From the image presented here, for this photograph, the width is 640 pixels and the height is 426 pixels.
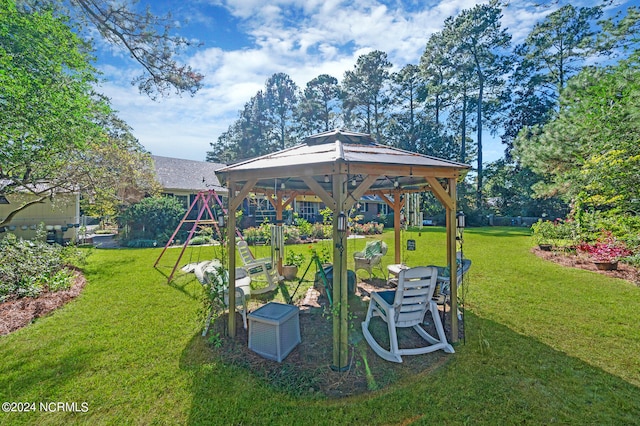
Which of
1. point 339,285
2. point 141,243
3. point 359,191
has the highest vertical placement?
point 359,191

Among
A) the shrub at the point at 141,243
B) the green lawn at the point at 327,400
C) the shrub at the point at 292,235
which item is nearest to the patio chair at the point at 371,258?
the green lawn at the point at 327,400

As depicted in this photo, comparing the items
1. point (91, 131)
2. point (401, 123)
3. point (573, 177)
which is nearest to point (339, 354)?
point (91, 131)

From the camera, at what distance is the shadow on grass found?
104 inches

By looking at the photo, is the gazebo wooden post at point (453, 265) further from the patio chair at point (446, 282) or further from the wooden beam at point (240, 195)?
the wooden beam at point (240, 195)

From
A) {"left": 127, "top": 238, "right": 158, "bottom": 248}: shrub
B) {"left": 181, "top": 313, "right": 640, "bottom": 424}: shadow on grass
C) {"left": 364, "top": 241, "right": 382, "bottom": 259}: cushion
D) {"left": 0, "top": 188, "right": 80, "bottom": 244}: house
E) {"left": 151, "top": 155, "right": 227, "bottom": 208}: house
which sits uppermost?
{"left": 151, "top": 155, "right": 227, "bottom": 208}: house

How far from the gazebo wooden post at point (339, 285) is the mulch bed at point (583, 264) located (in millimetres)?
7745

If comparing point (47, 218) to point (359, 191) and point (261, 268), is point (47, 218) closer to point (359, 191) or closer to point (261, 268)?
point (261, 268)

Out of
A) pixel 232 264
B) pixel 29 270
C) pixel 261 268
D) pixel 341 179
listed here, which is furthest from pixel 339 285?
pixel 29 270

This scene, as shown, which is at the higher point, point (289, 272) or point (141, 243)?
point (141, 243)

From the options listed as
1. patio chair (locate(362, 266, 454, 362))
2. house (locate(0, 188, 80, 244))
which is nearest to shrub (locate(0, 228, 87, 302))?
house (locate(0, 188, 80, 244))

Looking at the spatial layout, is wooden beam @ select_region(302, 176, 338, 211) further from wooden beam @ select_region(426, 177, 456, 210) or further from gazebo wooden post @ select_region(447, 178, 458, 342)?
gazebo wooden post @ select_region(447, 178, 458, 342)

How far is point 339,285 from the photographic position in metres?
3.28

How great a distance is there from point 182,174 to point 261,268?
15535mm

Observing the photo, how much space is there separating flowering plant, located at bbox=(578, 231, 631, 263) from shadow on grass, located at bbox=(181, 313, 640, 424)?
6.26 meters
